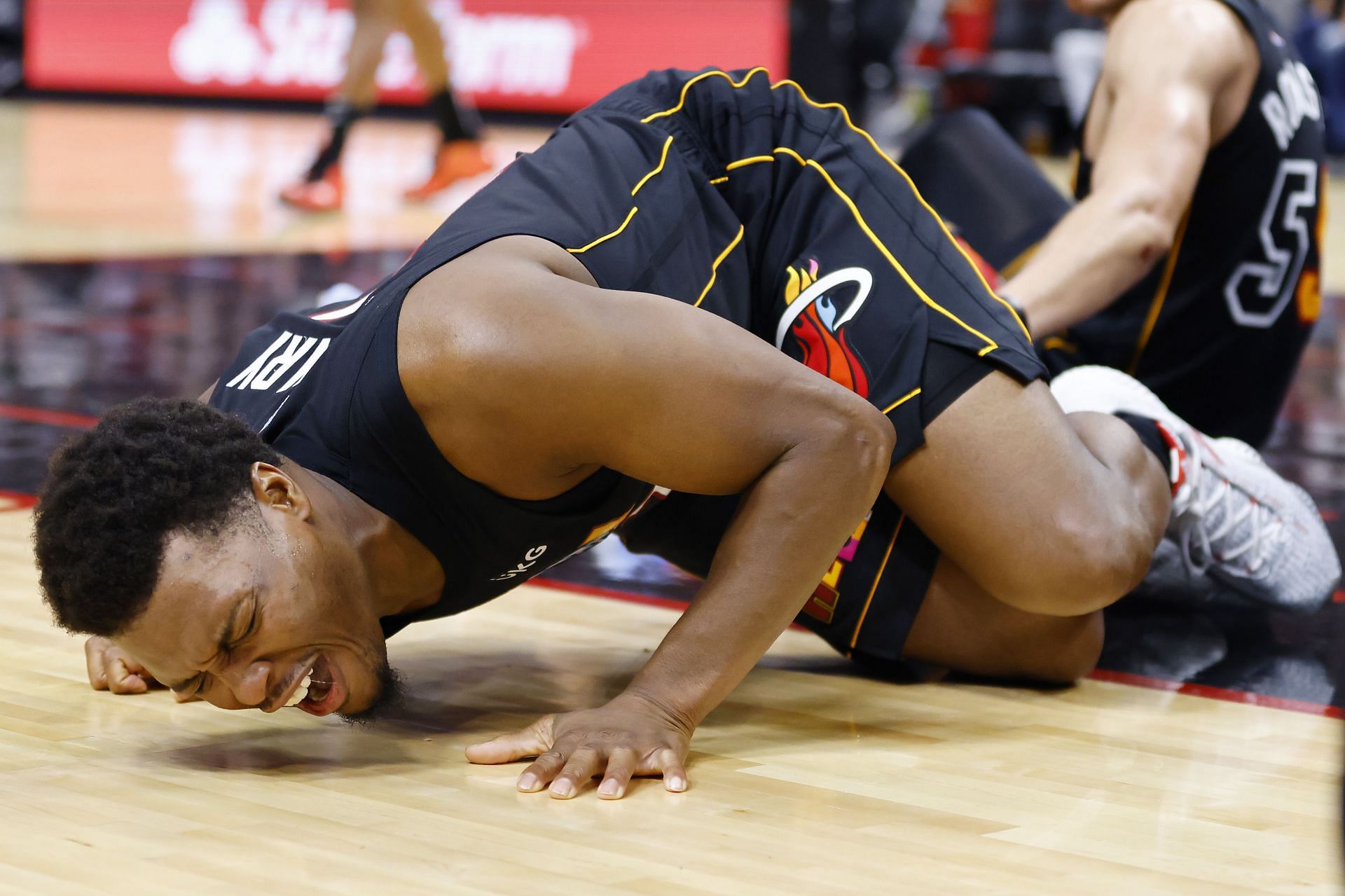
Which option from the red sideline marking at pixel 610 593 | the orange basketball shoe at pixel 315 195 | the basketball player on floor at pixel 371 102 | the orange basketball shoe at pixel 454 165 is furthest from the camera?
the orange basketball shoe at pixel 454 165

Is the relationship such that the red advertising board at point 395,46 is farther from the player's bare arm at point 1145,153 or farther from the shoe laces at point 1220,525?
the shoe laces at point 1220,525

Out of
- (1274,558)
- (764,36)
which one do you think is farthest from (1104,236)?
(764,36)

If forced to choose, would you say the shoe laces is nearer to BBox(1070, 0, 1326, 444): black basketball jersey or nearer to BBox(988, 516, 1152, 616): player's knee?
BBox(988, 516, 1152, 616): player's knee

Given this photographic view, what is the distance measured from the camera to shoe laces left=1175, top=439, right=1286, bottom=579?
2350mm

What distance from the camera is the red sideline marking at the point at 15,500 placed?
2820mm

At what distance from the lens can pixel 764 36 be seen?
32.9 feet

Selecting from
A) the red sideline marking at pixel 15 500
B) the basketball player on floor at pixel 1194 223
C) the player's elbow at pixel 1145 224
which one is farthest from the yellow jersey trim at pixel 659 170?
the red sideline marking at pixel 15 500

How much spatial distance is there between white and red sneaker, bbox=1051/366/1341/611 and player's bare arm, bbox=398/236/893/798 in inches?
29.2

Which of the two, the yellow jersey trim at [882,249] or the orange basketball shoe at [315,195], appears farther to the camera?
the orange basketball shoe at [315,195]

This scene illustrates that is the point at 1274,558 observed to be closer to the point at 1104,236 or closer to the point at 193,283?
the point at 1104,236

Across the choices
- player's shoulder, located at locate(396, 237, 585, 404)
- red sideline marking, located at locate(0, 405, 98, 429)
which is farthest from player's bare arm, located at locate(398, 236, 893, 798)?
red sideline marking, located at locate(0, 405, 98, 429)

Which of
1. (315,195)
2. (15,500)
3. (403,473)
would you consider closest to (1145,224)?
(403,473)

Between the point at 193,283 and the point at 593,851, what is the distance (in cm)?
421

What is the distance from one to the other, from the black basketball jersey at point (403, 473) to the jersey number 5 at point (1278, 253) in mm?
1390
